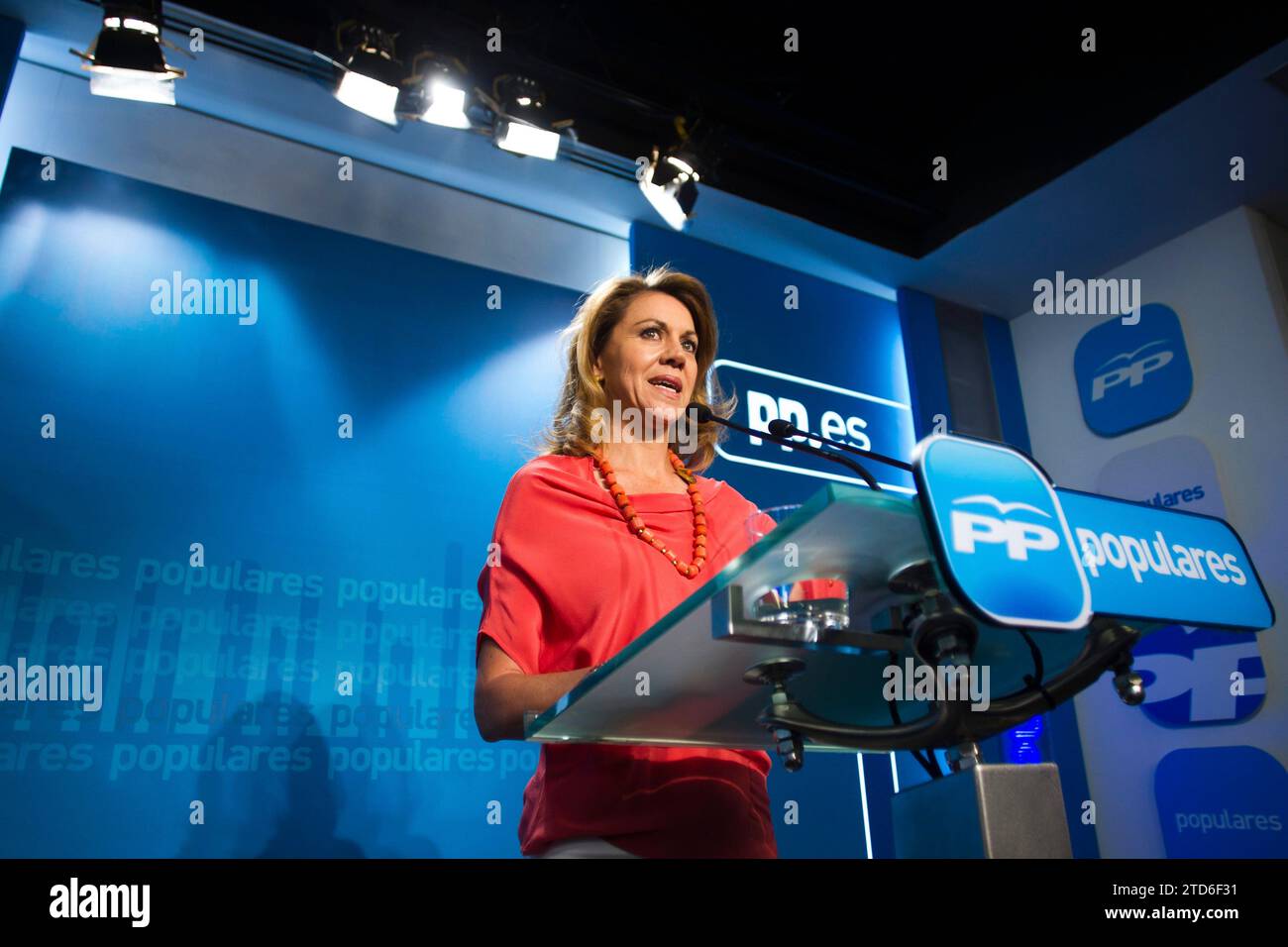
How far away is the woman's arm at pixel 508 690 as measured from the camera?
100 cm

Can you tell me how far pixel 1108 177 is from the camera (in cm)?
399

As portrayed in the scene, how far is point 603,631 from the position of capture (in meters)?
1.20

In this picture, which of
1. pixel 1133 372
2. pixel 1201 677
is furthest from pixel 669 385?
pixel 1133 372

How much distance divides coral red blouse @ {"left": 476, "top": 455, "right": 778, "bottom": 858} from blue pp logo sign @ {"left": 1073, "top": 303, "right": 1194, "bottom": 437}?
354cm

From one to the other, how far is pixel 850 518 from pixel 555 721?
37 cm

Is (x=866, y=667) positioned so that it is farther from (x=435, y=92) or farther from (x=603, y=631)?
(x=435, y=92)

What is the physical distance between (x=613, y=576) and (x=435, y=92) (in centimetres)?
255

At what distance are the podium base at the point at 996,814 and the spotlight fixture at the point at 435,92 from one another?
307cm
